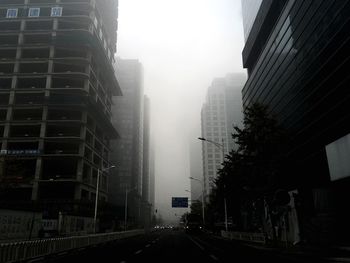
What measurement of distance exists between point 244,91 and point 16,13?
5877cm

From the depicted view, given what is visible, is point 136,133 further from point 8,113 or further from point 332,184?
point 332,184

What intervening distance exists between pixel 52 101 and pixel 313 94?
194 ft

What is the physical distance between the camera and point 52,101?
80812 millimetres

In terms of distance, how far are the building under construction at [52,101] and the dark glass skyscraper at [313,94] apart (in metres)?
45.3

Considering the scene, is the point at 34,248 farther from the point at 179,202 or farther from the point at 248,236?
the point at 179,202

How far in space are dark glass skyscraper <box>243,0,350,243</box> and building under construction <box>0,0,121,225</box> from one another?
4528cm

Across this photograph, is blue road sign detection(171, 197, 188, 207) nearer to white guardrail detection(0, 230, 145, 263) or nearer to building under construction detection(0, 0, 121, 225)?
building under construction detection(0, 0, 121, 225)

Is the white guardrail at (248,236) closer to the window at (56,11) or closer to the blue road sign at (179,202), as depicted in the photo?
the blue road sign at (179,202)

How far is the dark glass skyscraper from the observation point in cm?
3244

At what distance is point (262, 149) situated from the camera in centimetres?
3152

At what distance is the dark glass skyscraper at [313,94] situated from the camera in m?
32.4

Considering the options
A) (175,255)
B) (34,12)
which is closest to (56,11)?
(34,12)

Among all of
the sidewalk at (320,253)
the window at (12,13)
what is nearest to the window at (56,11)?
the window at (12,13)

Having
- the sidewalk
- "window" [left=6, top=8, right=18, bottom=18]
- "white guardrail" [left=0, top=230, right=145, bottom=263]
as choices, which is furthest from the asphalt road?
"window" [left=6, top=8, right=18, bottom=18]
